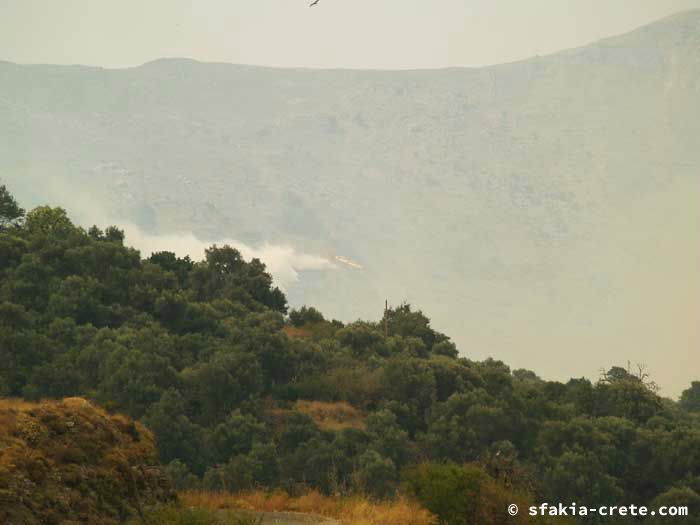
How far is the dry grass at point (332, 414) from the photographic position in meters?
51.9

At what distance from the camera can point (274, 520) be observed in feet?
58.5

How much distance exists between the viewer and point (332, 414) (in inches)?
2114

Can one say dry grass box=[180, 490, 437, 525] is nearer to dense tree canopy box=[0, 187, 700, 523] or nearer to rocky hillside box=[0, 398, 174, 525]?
rocky hillside box=[0, 398, 174, 525]

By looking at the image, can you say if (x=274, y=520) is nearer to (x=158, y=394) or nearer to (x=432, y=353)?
(x=158, y=394)

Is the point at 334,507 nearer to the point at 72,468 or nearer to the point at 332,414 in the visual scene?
the point at 72,468

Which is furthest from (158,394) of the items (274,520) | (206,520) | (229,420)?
(206,520)

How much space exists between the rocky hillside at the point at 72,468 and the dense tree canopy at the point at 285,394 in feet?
60.6

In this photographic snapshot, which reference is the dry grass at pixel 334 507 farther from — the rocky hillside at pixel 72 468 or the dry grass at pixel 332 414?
the dry grass at pixel 332 414

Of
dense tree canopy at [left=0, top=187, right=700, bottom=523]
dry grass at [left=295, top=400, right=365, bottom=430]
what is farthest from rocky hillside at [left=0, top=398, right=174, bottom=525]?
dry grass at [left=295, top=400, right=365, bottom=430]

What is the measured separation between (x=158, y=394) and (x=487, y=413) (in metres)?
17.4

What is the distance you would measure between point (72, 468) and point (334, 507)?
676 centimetres

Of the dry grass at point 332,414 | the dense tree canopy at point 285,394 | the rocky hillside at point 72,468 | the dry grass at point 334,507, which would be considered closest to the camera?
the rocky hillside at point 72,468

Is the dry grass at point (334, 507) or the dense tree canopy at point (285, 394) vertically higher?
the dense tree canopy at point (285, 394)

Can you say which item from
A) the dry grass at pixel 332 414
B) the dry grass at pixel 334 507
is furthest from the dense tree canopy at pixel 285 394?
the dry grass at pixel 334 507
